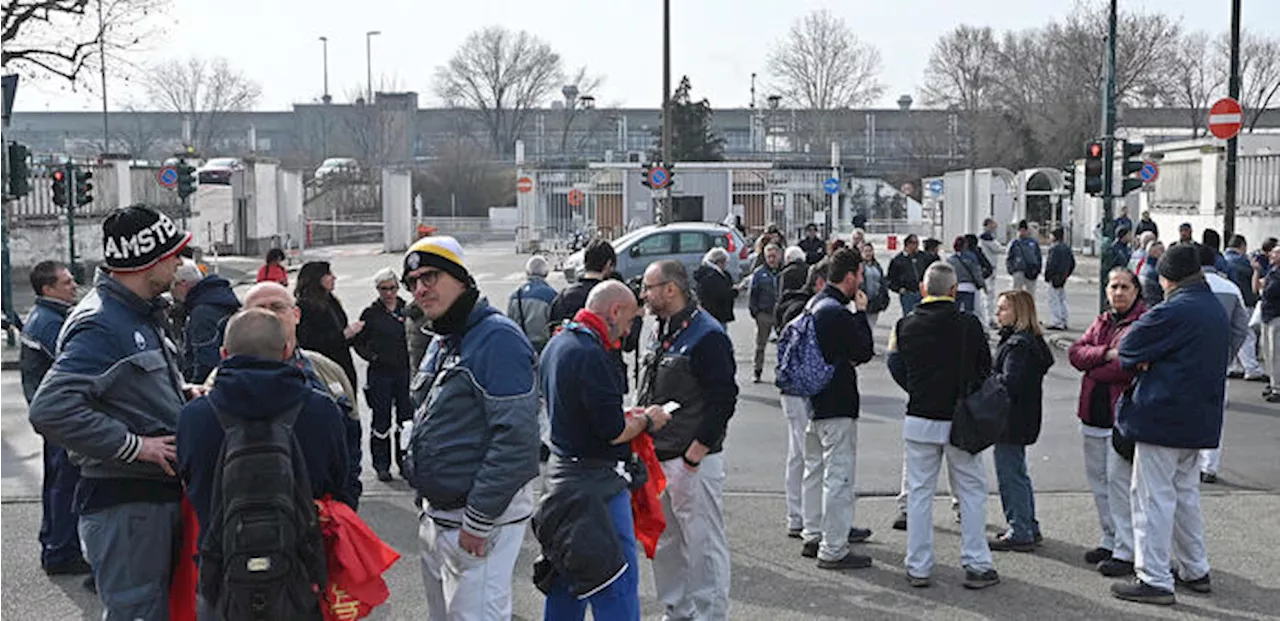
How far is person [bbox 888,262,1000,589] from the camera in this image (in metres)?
7.73

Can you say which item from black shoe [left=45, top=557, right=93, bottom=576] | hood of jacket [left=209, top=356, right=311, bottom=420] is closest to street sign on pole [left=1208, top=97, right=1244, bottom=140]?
black shoe [left=45, top=557, right=93, bottom=576]

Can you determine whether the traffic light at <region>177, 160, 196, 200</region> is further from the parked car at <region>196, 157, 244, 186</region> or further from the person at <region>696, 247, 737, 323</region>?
the person at <region>696, 247, 737, 323</region>

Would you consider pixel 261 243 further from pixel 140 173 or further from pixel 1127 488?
pixel 1127 488

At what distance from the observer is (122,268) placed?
524 cm

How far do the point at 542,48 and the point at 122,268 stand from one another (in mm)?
89226

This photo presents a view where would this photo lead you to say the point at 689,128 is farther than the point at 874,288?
Yes

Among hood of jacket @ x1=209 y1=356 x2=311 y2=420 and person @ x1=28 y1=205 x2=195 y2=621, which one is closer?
hood of jacket @ x1=209 y1=356 x2=311 y2=420

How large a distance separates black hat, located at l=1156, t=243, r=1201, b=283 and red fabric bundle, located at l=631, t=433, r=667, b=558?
10.5 feet

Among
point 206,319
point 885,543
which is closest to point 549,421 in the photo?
point 206,319

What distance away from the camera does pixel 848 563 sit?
8.14m

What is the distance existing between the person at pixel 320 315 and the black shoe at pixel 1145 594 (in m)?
5.51

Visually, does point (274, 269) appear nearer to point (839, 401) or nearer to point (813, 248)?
point (839, 401)

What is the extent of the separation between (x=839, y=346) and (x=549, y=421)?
2.55 m

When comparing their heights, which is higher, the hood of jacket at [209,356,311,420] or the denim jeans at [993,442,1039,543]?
the hood of jacket at [209,356,311,420]
